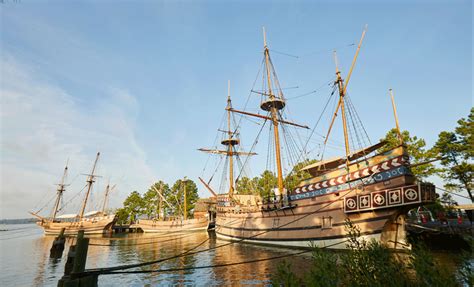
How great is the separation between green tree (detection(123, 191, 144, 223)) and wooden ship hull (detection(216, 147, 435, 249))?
5085 cm

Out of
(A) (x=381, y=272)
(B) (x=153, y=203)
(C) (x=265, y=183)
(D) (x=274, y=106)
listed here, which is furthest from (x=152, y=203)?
(A) (x=381, y=272)

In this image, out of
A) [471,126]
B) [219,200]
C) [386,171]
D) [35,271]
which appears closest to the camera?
[386,171]

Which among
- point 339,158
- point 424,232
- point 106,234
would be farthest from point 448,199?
point 106,234

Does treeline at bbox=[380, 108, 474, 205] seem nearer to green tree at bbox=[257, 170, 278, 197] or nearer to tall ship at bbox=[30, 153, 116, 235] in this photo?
green tree at bbox=[257, 170, 278, 197]

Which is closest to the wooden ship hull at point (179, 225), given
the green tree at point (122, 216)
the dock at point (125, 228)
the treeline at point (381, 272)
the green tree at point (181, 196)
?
the dock at point (125, 228)

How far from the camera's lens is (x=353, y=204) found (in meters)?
15.7

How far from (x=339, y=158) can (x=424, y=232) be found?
9235 mm

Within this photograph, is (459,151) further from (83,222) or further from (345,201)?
(83,222)

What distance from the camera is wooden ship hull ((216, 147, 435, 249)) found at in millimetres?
14422

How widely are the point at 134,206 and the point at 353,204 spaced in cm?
6105

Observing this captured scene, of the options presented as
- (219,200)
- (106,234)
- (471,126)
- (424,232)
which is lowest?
(106,234)

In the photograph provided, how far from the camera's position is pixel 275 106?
29453 millimetres

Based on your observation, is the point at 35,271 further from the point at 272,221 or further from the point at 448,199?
the point at 448,199

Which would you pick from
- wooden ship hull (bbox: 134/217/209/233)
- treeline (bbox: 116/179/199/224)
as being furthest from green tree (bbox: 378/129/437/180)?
treeline (bbox: 116/179/199/224)
